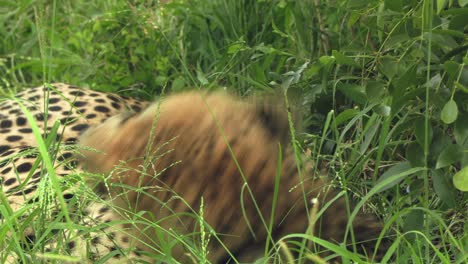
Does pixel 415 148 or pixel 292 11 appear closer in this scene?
pixel 415 148

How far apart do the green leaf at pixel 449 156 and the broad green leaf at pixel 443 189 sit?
0.16 feet

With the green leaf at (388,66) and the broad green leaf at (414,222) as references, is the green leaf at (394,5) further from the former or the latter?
the broad green leaf at (414,222)

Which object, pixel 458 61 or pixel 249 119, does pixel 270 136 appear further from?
pixel 458 61

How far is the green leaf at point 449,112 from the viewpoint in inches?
75.0

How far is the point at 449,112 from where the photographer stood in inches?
75.4

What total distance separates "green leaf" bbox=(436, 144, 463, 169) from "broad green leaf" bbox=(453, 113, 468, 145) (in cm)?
2

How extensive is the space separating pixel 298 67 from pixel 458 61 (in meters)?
0.67

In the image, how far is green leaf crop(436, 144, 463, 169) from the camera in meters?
2.01

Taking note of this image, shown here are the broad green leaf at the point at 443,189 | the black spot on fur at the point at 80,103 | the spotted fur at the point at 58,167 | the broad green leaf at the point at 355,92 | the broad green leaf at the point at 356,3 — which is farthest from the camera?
the black spot on fur at the point at 80,103

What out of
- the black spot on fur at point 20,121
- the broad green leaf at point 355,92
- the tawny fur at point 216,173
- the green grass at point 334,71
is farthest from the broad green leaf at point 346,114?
the black spot on fur at point 20,121

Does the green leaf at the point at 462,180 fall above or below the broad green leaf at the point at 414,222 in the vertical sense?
above

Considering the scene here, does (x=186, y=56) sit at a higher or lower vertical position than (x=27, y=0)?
lower

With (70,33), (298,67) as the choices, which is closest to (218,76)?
(298,67)

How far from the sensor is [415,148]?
2090 mm
